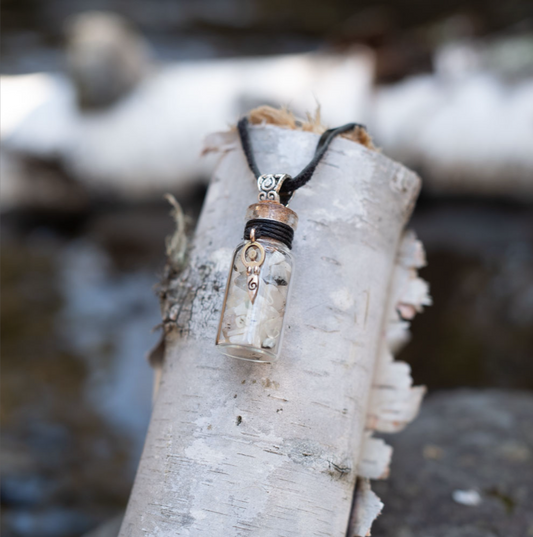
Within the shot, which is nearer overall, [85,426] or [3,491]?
[3,491]

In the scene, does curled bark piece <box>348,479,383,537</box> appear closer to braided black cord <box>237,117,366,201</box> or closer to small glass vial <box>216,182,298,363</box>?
small glass vial <box>216,182,298,363</box>

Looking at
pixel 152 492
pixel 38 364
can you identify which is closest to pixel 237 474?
pixel 152 492

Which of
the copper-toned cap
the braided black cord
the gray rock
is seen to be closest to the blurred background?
the gray rock

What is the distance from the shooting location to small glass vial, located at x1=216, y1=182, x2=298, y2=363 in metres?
1.04

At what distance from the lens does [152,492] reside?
1129 millimetres

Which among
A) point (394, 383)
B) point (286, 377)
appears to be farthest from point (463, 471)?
point (286, 377)

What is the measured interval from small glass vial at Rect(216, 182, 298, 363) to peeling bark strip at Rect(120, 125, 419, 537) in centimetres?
8

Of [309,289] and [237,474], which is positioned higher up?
[309,289]

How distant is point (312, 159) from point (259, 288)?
1.15 ft

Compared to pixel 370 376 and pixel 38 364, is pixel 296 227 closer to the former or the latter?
pixel 370 376

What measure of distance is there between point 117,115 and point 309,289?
426cm

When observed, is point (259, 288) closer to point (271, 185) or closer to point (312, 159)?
point (271, 185)

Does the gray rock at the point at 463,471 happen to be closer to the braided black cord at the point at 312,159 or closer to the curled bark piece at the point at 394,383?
the curled bark piece at the point at 394,383

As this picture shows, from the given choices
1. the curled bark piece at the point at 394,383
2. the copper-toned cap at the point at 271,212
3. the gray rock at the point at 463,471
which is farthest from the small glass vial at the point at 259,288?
the gray rock at the point at 463,471
